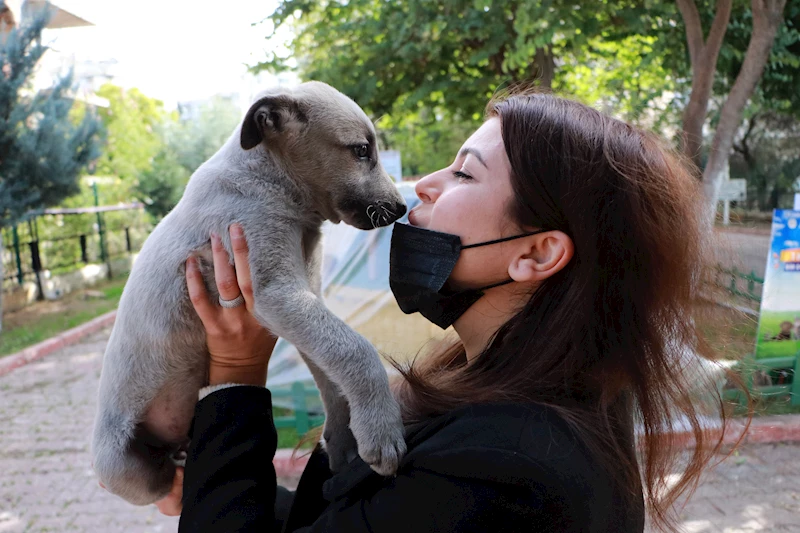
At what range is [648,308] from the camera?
1909mm

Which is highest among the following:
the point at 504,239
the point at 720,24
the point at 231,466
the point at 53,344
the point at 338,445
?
the point at 720,24

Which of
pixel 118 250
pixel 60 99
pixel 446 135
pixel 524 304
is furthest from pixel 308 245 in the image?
pixel 118 250

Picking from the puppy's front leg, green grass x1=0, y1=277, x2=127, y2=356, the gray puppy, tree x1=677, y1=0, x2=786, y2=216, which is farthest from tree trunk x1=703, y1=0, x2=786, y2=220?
green grass x1=0, y1=277, x2=127, y2=356

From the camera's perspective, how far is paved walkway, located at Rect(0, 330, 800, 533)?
505 cm

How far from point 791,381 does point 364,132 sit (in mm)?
6800

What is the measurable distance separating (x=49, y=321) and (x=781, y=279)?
13.1 meters

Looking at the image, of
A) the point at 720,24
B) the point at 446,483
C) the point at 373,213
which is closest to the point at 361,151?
the point at 373,213

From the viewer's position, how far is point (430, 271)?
6.79 feet

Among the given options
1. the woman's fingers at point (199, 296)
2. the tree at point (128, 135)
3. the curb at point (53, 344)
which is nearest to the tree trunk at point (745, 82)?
the woman's fingers at point (199, 296)

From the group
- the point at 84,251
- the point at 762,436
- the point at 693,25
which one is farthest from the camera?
the point at 84,251

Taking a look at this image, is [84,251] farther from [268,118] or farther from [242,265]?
[242,265]

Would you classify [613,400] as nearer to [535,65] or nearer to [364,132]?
[364,132]

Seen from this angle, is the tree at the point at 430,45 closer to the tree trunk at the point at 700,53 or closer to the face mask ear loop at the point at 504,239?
the tree trunk at the point at 700,53

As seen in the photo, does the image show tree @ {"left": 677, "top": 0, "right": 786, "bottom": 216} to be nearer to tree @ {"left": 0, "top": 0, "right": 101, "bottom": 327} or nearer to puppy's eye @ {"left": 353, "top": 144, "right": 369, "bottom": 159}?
puppy's eye @ {"left": 353, "top": 144, "right": 369, "bottom": 159}
